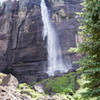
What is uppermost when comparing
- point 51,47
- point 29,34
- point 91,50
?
point 29,34

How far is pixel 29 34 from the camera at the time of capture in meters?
37.7

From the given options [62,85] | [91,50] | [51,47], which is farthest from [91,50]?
[51,47]

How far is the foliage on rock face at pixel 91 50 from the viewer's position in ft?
17.6

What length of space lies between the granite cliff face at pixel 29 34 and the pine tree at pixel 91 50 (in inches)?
1006

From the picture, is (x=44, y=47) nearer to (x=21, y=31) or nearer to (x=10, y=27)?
(x=21, y=31)

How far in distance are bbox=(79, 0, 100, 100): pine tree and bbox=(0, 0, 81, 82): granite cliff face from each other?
1006 inches

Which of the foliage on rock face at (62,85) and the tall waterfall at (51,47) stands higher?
the tall waterfall at (51,47)

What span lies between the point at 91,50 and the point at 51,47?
103 ft

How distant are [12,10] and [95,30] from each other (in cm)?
3933

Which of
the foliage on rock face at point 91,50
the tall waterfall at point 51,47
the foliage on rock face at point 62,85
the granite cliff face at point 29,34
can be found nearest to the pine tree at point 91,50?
the foliage on rock face at point 91,50

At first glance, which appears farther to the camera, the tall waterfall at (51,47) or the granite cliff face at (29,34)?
the granite cliff face at (29,34)

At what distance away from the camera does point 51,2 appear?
42250 millimetres

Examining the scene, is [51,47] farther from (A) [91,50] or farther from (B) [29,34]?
(A) [91,50]

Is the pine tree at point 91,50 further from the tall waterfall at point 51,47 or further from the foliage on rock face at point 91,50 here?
the tall waterfall at point 51,47
